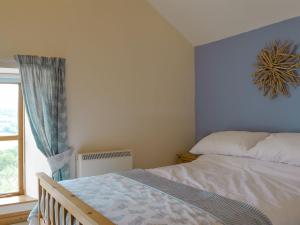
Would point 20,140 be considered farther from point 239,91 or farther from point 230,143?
point 239,91

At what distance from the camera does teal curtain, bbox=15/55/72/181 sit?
281cm

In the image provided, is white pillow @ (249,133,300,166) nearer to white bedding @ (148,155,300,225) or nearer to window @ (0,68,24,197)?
white bedding @ (148,155,300,225)

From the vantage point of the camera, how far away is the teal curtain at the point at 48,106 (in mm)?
2807

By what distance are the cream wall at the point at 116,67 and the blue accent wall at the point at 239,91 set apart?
Result: 218mm

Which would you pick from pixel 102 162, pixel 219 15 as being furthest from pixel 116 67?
pixel 219 15

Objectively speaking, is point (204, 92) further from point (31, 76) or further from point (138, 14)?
point (31, 76)

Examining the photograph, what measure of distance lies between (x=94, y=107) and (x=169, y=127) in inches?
40.8

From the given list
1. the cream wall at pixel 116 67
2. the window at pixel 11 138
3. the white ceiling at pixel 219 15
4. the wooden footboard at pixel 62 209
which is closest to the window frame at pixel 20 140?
the window at pixel 11 138

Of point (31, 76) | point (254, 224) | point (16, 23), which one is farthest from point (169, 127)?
point (254, 224)

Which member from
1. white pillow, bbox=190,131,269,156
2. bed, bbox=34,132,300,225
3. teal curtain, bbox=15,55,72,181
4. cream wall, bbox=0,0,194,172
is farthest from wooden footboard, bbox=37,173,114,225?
white pillow, bbox=190,131,269,156

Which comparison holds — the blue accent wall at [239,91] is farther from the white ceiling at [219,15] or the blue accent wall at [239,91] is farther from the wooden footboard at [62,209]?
the wooden footboard at [62,209]

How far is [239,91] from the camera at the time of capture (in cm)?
334

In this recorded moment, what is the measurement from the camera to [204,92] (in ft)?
12.5

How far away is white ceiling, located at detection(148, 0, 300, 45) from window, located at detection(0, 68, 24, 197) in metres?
1.91
